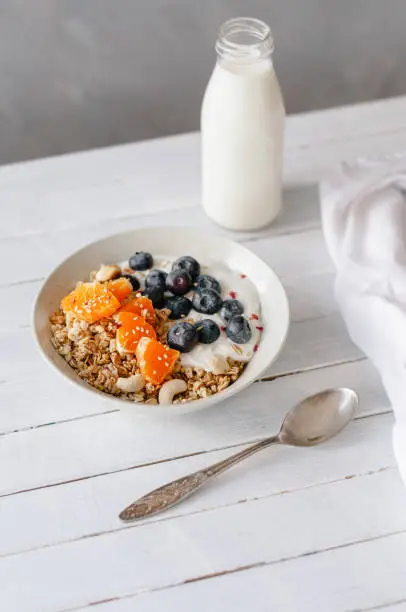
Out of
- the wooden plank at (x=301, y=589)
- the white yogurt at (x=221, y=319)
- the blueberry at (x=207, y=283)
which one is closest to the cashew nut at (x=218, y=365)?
the white yogurt at (x=221, y=319)

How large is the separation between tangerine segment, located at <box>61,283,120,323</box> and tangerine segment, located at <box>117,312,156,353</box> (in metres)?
0.03

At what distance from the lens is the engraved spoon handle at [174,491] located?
88 cm

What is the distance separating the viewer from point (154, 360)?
938mm

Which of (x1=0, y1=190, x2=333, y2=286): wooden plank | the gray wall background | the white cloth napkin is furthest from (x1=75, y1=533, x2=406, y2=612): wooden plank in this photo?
the gray wall background

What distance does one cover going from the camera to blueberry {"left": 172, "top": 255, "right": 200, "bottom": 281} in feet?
3.50

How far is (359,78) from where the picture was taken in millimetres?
1846

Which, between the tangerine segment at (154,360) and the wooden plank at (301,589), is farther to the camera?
the tangerine segment at (154,360)

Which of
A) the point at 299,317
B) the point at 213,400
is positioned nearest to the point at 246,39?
the point at 299,317

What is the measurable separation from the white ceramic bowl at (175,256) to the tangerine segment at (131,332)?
6cm

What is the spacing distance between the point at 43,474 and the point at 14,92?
1.02 metres

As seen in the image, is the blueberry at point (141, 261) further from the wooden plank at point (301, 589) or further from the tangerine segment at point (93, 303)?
the wooden plank at point (301, 589)

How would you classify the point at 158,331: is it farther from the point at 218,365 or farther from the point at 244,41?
the point at 244,41

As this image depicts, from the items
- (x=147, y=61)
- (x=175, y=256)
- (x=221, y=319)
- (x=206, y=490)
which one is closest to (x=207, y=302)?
(x=221, y=319)

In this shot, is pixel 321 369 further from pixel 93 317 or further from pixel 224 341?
pixel 93 317
